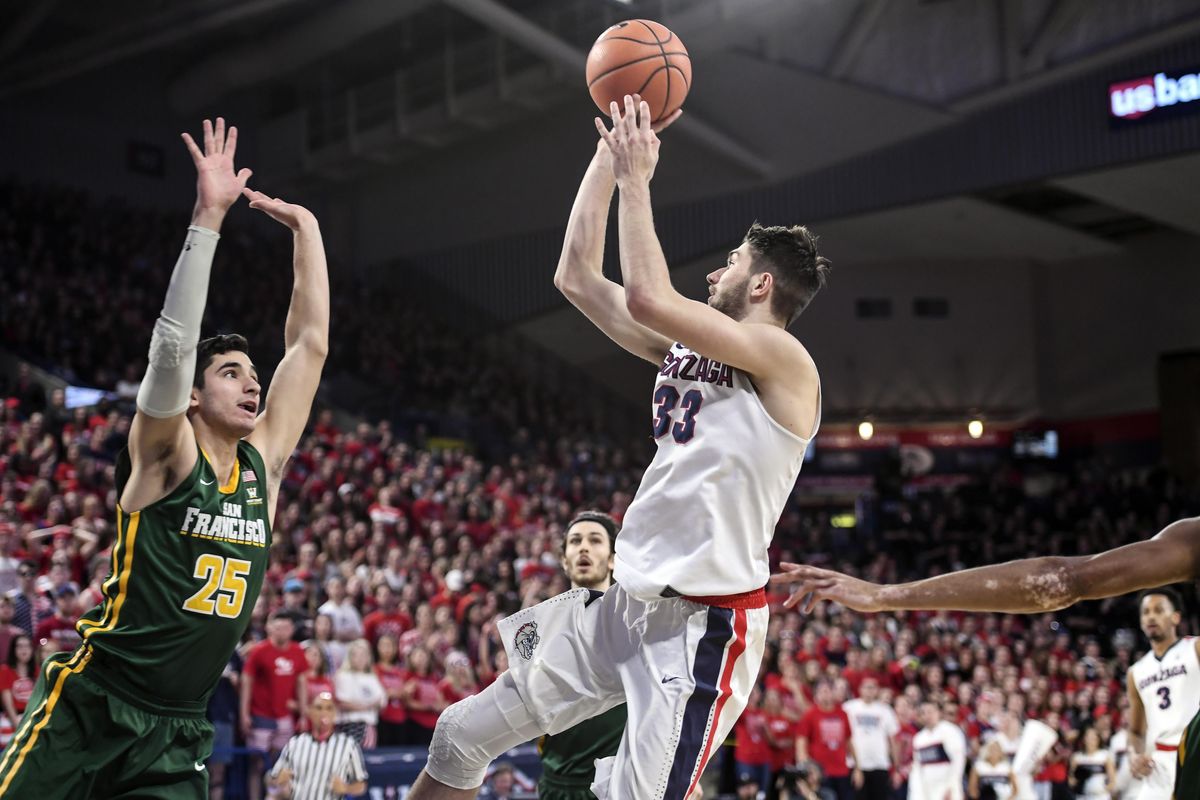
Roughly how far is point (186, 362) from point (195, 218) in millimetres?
423

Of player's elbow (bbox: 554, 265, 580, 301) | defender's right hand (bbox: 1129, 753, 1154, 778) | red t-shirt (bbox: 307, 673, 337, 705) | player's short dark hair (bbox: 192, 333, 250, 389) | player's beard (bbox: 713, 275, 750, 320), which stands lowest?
defender's right hand (bbox: 1129, 753, 1154, 778)

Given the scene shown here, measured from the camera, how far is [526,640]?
4.51 meters

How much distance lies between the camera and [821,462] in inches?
1145

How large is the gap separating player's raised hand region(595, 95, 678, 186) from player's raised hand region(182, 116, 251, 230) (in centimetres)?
118

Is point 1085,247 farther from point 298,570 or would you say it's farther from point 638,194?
point 638,194

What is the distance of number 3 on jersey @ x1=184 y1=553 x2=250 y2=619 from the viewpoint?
13.2 ft

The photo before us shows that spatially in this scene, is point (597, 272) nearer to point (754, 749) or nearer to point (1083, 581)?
point (1083, 581)

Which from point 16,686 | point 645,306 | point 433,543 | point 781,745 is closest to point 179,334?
point 645,306

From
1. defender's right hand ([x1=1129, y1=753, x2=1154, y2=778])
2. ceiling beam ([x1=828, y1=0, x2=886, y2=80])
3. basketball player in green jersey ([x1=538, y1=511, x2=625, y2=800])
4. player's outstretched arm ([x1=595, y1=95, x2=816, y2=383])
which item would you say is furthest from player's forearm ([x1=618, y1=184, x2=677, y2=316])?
ceiling beam ([x1=828, y1=0, x2=886, y2=80])

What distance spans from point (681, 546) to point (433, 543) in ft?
39.3

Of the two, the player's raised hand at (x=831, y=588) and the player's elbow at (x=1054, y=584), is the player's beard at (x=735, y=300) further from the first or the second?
the player's elbow at (x=1054, y=584)

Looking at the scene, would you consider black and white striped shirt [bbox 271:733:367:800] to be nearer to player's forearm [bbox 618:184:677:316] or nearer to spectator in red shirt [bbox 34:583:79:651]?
spectator in red shirt [bbox 34:583:79:651]

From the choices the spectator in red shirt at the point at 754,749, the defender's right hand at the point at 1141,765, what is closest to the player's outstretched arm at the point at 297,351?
the defender's right hand at the point at 1141,765

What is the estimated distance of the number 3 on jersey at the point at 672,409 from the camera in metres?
4.17
